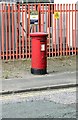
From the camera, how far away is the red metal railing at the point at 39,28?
1509 cm

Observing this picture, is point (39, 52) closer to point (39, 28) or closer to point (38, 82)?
point (38, 82)

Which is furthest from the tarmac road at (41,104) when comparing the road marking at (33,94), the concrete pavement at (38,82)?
the concrete pavement at (38,82)

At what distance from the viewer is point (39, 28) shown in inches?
620

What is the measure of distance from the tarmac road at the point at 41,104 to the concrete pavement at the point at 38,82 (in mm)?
275

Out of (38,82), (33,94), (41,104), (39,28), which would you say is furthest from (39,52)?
(39,28)

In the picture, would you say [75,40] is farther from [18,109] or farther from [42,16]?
[18,109]

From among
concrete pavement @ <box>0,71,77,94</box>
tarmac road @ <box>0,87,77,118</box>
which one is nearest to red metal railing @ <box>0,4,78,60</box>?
concrete pavement @ <box>0,71,77,94</box>

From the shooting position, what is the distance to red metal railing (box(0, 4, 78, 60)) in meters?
15.1

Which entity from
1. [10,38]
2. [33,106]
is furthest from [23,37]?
[33,106]

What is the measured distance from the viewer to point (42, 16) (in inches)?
615

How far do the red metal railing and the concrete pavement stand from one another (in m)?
3.38

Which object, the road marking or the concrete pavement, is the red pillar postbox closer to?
the concrete pavement

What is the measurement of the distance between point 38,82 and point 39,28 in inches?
204

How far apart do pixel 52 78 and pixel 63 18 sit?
5082 mm
